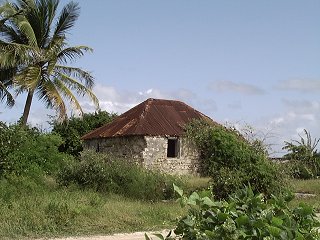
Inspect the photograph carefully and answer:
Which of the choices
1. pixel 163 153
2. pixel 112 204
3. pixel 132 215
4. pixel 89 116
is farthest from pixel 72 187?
pixel 89 116

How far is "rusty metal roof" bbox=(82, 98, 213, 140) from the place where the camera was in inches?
1048

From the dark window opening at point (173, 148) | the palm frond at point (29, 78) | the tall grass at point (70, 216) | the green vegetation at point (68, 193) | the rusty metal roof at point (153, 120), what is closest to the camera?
the tall grass at point (70, 216)

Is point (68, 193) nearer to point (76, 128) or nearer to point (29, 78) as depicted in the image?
point (29, 78)

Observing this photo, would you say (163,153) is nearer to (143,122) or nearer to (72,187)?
(143,122)

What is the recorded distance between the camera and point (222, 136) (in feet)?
58.5

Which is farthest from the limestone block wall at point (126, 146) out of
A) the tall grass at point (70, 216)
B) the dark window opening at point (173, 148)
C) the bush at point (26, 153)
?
the tall grass at point (70, 216)

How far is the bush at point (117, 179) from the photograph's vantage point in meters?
16.9

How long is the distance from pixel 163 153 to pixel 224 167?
386 inches

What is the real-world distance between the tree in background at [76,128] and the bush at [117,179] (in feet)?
58.2

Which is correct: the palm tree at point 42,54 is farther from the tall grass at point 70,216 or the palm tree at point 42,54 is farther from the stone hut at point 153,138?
the tall grass at point 70,216

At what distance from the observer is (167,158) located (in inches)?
1071

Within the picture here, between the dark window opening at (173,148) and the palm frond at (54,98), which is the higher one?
the palm frond at (54,98)

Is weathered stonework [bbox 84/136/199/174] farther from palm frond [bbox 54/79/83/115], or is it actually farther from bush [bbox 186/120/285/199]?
bush [bbox 186/120/285/199]

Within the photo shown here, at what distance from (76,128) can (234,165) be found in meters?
22.6
